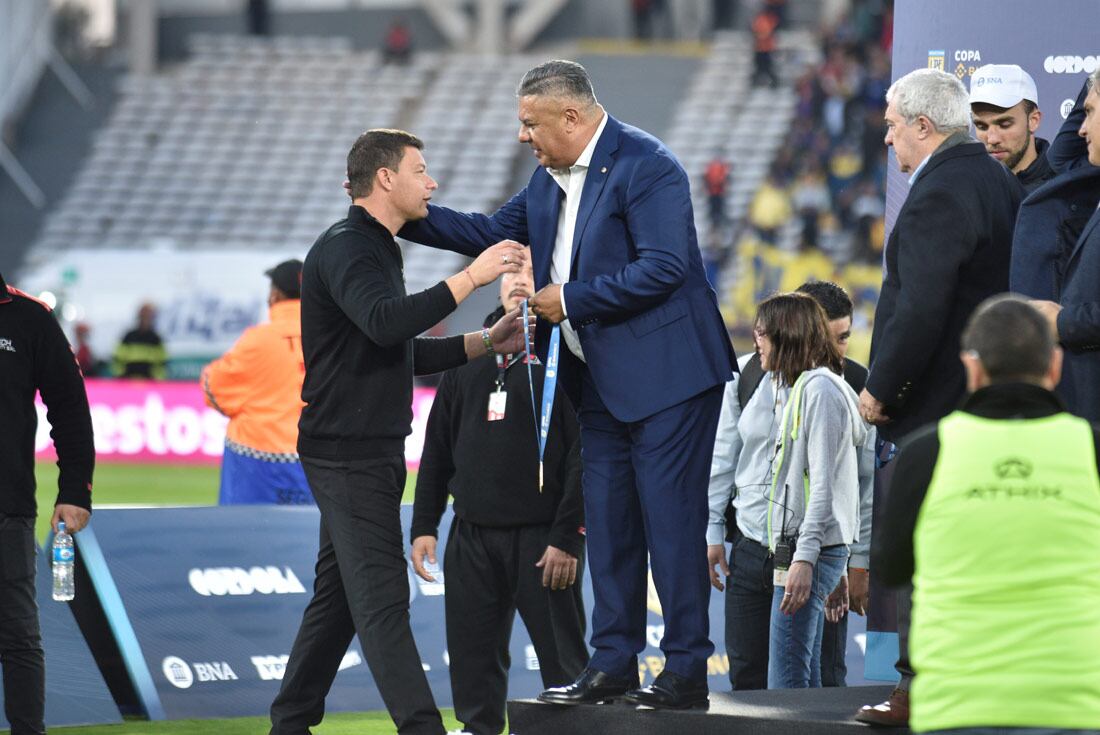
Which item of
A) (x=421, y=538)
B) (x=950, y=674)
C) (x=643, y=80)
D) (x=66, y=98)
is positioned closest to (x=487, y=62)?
(x=643, y=80)

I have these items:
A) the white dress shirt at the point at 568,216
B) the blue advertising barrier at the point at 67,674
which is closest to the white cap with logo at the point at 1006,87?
the white dress shirt at the point at 568,216

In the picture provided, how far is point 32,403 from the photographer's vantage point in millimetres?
6164

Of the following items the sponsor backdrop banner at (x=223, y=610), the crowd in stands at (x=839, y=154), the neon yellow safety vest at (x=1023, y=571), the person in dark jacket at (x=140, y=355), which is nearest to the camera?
the neon yellow safety vest at (x=1023, y=571)

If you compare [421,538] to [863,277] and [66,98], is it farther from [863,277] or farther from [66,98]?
[66,98]

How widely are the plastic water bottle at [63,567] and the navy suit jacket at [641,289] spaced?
8.23 feet

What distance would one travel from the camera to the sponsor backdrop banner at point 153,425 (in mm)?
19859

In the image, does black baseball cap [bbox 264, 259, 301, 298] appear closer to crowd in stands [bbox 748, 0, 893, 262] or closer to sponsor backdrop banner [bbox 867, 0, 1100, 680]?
sponsor backdrop banner [bbox 867, 0, 1100, 680]

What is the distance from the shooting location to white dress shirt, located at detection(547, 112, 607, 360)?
5.32 metres

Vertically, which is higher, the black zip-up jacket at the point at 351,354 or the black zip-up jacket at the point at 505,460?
the black zip-up jacket at the point at 351,354

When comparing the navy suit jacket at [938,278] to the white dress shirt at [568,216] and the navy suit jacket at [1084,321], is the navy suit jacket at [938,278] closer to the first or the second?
the navy suit jacket at [1084,321]

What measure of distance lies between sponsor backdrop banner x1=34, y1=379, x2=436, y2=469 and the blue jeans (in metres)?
13.7

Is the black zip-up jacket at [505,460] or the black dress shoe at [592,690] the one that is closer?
the black dress shoe at [592,690]

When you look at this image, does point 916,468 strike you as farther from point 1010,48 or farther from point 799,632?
point 1010,48

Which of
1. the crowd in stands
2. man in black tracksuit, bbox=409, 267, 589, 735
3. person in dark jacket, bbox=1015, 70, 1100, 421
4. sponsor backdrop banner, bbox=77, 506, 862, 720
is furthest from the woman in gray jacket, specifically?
the crowd in stands
